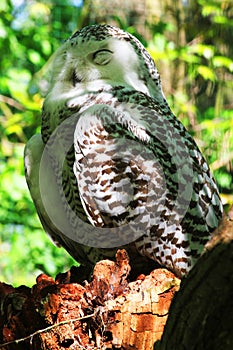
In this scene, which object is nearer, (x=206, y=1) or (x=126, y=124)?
(x=126, y=124)

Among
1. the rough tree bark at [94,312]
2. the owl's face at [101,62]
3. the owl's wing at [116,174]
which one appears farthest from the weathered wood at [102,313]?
the owl's face at [101,62]

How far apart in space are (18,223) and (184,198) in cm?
344

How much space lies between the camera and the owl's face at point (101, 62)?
275 centimetres

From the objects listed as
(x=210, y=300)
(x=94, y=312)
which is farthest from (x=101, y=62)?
(x=210, y=300)

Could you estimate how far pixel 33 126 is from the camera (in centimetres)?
558

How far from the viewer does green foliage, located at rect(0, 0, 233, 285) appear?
497cm

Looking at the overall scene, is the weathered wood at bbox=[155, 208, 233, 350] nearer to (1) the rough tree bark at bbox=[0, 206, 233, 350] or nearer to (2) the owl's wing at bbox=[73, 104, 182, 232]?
(1) the rough tree bark at bbox=[0, 206, 233, 350]

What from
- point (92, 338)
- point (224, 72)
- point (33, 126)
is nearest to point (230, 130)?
point (224, 72)

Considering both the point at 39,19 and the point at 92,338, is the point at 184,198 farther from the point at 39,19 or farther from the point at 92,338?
the point at 39,19

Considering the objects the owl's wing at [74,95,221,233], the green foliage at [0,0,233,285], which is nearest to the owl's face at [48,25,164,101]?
the owl's wing at [74,95,221,233]

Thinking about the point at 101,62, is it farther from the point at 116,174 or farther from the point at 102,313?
the point at 102,313

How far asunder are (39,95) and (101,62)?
1.95m

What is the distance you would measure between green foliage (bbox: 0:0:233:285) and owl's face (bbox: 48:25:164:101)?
177 cm

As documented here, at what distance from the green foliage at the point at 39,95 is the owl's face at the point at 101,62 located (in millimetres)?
1770
